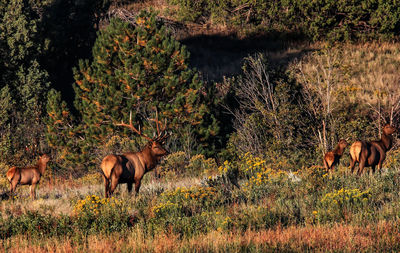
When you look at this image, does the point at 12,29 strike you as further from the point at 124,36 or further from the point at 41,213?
the point at 41,213

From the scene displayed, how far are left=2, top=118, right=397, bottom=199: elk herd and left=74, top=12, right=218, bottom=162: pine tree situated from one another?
28.1 feet

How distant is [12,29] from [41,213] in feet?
59.5

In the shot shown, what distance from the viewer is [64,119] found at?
924 inches

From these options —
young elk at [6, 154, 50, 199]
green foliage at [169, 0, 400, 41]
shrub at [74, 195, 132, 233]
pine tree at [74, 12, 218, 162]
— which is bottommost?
shrub at [74, 195, 132, 233]

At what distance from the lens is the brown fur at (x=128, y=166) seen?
11523 mm

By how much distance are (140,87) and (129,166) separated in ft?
37.4

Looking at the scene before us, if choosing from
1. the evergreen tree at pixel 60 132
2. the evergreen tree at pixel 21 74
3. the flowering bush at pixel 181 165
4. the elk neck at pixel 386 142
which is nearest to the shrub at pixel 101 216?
the flowering bush at pixel 181 165

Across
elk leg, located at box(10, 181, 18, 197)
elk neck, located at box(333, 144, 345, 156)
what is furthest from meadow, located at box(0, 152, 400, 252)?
elk neck, located at box(333, 144, 345, 156)

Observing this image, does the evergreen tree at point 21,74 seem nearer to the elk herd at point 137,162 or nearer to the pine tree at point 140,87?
the pine tree at point 140,87

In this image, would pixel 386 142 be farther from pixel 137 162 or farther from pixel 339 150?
pixel 137 162

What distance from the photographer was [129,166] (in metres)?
11.8

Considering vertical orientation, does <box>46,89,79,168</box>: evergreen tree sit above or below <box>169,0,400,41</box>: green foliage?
below

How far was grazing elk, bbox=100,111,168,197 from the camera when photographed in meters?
11.5

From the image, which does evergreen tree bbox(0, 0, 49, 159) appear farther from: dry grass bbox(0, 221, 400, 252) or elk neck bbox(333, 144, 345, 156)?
dry grass bbox(0, 221, 400, 252)
